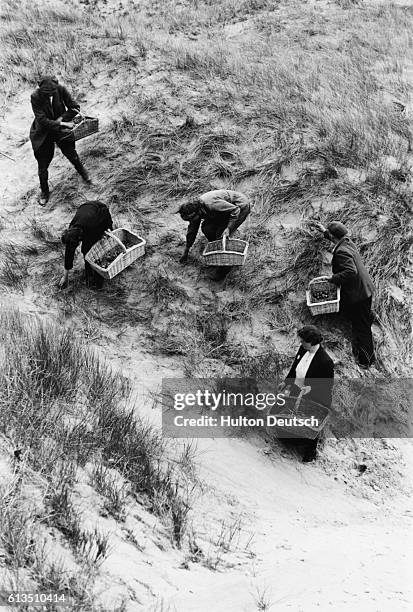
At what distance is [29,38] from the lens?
1149cm

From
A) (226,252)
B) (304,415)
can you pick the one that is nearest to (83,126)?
(226,252)

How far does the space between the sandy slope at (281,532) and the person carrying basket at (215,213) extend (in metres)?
1.39

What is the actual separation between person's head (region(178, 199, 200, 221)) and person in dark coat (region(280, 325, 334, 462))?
188 centimetres

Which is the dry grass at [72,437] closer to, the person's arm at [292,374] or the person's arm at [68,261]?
the person's arm at [68,261]

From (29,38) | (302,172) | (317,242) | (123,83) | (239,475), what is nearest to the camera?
(239,475)

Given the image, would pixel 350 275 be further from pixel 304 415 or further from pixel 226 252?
pixel 304 415

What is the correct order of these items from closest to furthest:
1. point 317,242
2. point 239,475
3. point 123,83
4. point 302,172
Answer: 1. point 239,475
2. point 317,242
3. point 302,172
4. point 123,83

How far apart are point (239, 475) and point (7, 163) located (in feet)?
20.3

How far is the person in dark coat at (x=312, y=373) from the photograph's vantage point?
522 centimetres

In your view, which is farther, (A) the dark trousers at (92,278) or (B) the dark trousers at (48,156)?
(B) the dark trousers at (48,156)

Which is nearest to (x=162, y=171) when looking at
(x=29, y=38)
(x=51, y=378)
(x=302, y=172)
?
(x=302, y=172)

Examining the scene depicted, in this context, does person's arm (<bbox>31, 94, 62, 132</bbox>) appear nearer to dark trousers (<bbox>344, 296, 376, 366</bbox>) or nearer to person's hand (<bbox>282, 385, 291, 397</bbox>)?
dark trousers (<bbox>344, 296, 376, 366</bbox>)

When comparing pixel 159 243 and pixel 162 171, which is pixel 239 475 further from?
pixel 162 171

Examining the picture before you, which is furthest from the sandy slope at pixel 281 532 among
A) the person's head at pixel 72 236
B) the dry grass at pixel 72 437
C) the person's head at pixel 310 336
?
the person's head at pixel 310 336
